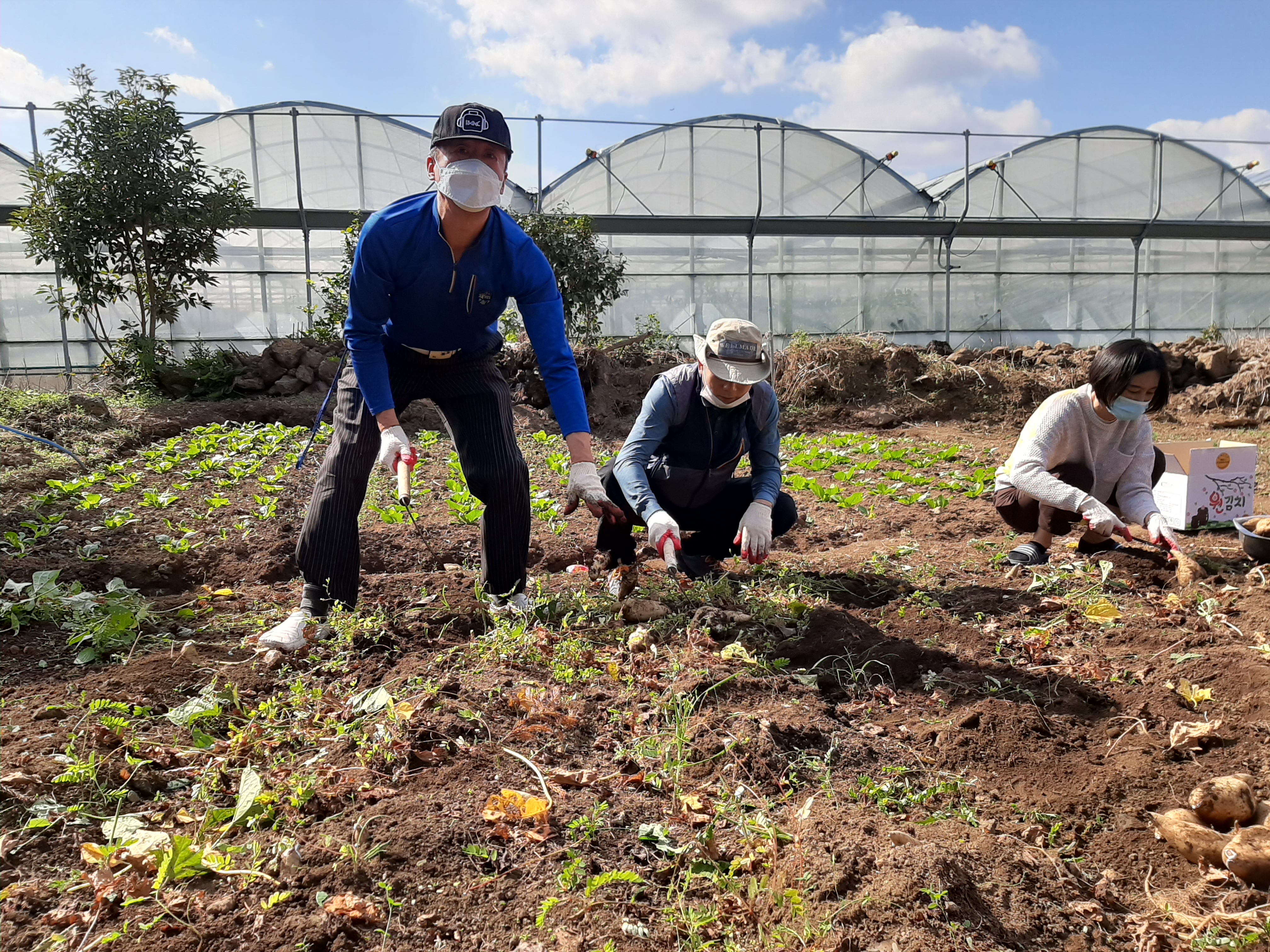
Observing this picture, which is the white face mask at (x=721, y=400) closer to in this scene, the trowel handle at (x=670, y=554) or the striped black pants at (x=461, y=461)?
the trowel handle at (x=670, y=554)

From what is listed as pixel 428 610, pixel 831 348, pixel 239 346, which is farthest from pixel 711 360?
pixel 239 346

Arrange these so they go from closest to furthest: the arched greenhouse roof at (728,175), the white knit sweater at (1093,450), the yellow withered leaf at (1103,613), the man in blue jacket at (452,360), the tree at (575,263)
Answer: the man in blue jacket at (452,360), the yellow withered leaf at (1103,613), the white knit sweater at (1093,450), the tree at (575,263), the arched greenhouse roof at (728,175)

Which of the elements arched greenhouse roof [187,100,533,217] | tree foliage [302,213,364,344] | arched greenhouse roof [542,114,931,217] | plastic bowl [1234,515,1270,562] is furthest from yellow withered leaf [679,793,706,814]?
arched greenhouse roof [542,114,931,217]

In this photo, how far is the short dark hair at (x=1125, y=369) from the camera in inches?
120

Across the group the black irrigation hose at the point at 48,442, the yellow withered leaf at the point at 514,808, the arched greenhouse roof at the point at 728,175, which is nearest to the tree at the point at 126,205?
the black irrigation hose at the point at 48,442

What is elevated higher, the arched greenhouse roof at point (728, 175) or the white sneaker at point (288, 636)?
the arched greenhouse roof at point (728, 175)

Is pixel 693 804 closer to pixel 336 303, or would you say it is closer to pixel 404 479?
pixel 404 479

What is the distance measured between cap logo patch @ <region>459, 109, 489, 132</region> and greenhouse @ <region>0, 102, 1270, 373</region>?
10.5 metres

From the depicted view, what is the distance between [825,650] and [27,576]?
10.5 feet

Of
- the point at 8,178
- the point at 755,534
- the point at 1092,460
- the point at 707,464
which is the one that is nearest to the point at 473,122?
the point at 707,464

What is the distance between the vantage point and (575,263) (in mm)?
10977

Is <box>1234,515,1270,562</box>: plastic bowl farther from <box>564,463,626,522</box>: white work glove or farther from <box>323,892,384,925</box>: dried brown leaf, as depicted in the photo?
<box>323,892,384,925</box>: dried brown leaf

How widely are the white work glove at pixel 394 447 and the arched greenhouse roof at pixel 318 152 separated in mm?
11385

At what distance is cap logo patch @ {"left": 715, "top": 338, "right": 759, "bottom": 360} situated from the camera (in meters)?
2.94
